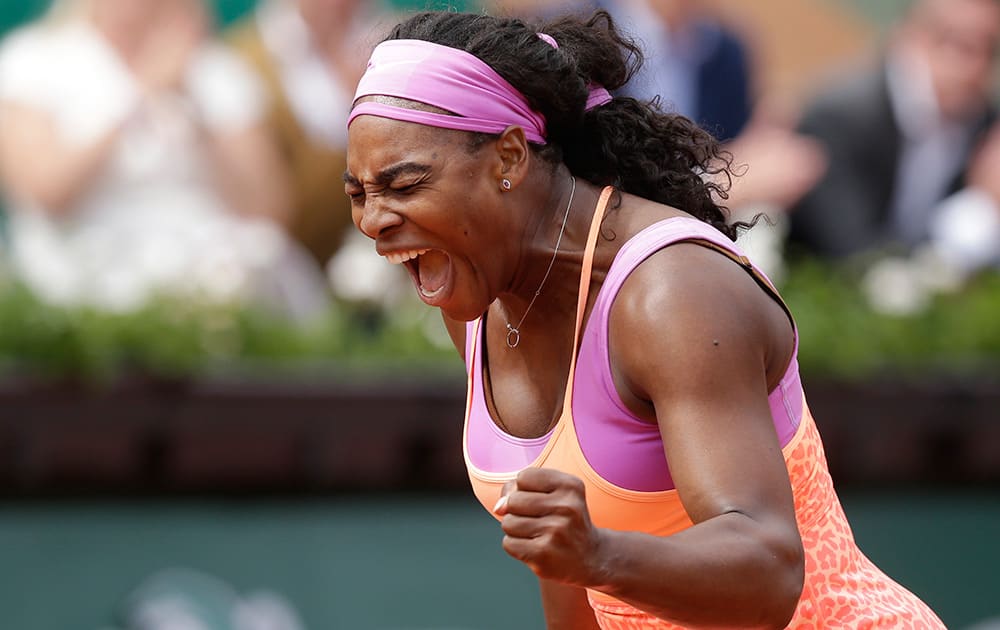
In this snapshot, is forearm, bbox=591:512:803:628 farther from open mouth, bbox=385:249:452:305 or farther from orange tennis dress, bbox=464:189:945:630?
open mouth, bbox=385:249:452:305

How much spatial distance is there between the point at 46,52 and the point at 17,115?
27 centimetres

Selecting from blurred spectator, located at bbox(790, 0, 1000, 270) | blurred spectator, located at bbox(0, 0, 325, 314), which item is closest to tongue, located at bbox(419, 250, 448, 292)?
blurred spectator, located at bbox(0, 0, 325, 314)

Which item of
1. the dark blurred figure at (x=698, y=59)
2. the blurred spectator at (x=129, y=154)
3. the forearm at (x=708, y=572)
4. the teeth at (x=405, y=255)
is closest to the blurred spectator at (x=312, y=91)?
the blurred spectator at (x=129, y=154)

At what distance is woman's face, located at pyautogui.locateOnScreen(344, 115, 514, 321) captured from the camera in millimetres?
2092

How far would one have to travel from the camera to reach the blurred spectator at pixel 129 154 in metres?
5.78

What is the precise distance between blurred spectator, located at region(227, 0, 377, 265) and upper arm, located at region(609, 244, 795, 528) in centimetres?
427

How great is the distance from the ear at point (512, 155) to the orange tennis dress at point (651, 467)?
13 centimetres

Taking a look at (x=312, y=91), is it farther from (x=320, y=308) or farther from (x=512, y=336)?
(x=512, y=336)

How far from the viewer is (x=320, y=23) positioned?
620cm

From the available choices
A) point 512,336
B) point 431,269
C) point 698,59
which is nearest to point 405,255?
point 431,269

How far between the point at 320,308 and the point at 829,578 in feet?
13.4

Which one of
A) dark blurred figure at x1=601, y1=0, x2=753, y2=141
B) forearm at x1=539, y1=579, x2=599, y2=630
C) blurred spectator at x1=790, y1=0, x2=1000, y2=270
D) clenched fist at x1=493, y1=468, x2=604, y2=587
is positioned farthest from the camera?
blurred spectator at x1=790, y1=0, x2=1000, y2=270

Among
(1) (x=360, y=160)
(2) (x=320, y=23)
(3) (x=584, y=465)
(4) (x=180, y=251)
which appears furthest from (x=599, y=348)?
(2) (x=320, y=23)

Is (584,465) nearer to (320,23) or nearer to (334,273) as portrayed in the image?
(334,273)
